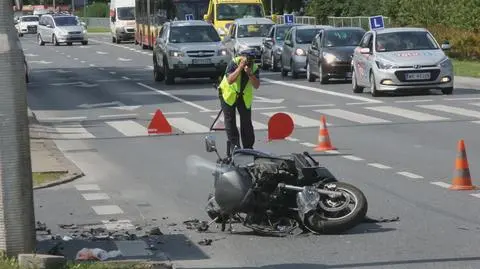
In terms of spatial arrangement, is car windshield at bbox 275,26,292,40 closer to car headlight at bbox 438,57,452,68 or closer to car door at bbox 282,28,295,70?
car door at bbox 282,28,295,70

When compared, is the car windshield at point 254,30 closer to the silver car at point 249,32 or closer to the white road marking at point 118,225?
the silver car at point 249,32

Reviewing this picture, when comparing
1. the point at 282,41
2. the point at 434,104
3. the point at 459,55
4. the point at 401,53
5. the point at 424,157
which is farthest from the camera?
the point at 459,55

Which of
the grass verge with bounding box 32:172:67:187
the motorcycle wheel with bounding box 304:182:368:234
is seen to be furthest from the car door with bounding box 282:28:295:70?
the motorcycle wheel with bounding box 304:182:368:234

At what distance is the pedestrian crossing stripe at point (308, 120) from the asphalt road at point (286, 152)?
0.04 meters

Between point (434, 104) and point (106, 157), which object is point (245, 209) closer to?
point (106, 157)

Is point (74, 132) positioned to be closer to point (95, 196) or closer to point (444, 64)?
point (95, 196)

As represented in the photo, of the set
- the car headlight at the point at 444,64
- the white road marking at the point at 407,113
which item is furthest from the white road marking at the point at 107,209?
the car headlight at the point at 444,64

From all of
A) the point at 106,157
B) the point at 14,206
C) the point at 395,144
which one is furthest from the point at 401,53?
the point at 14,206

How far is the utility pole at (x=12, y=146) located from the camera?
857cm

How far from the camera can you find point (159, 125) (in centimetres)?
2052

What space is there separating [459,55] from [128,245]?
35061mm

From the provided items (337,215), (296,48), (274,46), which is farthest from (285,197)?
(274,46)

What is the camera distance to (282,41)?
4069cm

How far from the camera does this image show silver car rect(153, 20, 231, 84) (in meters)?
34.2
